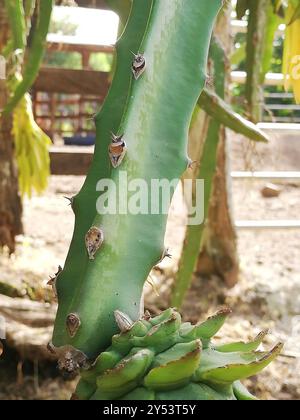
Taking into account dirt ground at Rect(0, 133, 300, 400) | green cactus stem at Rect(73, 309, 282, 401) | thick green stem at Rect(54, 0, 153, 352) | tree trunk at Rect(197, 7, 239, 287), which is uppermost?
thick green stem at Rect(54, 0, 153, 352)

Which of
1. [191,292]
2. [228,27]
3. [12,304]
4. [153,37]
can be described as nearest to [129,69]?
[153,37]

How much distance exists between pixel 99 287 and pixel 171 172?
3.3 inches

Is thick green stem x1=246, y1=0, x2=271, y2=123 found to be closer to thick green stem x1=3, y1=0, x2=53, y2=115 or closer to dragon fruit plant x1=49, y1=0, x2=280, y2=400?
thick green stem x1=3, y1=0, x2=53, y2=115

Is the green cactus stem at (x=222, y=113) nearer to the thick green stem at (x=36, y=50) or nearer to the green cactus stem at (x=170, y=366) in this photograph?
the thick green stem at (x=36, y=50)

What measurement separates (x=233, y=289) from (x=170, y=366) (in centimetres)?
157

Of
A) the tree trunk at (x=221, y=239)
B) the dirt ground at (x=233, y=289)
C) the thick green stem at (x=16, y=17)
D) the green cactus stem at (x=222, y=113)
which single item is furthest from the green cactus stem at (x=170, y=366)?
the tree trunk at (x=221, y=239)

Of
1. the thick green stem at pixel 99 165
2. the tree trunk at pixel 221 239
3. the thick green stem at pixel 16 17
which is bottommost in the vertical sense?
the tree trunk at pixel 221 239

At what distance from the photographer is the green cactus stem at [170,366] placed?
34cm

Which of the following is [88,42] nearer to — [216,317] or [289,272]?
[289,272]

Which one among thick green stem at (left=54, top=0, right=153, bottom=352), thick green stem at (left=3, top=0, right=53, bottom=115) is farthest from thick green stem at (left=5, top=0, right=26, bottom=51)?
thick green stem at (left=54, top=0, right=153, bottom=352)

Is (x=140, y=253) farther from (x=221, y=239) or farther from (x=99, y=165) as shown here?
(x=221, y=239)

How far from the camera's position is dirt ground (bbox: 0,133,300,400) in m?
1.43

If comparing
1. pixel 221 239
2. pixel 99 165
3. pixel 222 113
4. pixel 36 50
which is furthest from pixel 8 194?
pixel 99 165

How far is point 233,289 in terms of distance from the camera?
1.89 m
